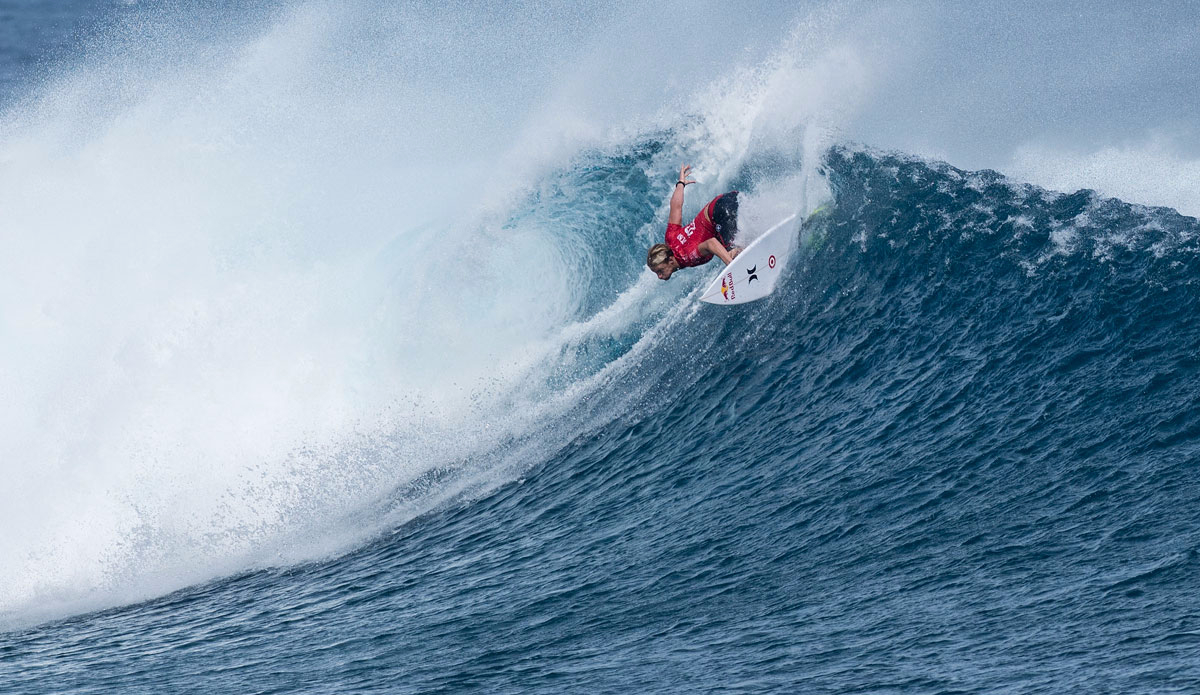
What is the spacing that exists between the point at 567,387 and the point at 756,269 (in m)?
2.96

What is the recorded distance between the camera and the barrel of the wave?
13375 mm

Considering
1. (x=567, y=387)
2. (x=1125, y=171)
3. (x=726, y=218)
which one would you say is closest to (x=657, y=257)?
(x=726, y=218)

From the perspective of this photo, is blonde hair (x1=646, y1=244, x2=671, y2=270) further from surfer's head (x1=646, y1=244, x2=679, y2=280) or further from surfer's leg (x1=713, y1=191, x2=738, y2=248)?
surfer's leg (x1=713, y1=191, x2=738, y2=248)

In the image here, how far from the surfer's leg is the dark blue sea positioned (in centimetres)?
48

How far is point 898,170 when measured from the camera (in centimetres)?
1544

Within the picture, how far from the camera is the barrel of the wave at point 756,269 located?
527 inches

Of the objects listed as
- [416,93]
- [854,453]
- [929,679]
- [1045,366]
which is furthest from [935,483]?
[416,93]

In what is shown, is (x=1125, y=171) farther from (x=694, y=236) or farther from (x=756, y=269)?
(x=694, y=236)

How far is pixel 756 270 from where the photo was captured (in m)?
13.6

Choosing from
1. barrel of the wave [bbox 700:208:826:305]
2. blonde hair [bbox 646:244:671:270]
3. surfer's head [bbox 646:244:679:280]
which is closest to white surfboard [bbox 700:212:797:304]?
barrel of the wave [bbox 700:208:826:305]

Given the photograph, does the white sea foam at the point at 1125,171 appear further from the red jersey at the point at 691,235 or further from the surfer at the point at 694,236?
the red jersey at the point at 691,235

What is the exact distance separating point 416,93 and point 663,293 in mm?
8443

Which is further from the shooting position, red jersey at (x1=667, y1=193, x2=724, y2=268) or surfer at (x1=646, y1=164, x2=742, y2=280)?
red jersey at (x1=667, y1=193, x2=724, y2=268)

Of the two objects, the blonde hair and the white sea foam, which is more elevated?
the blonde hair
